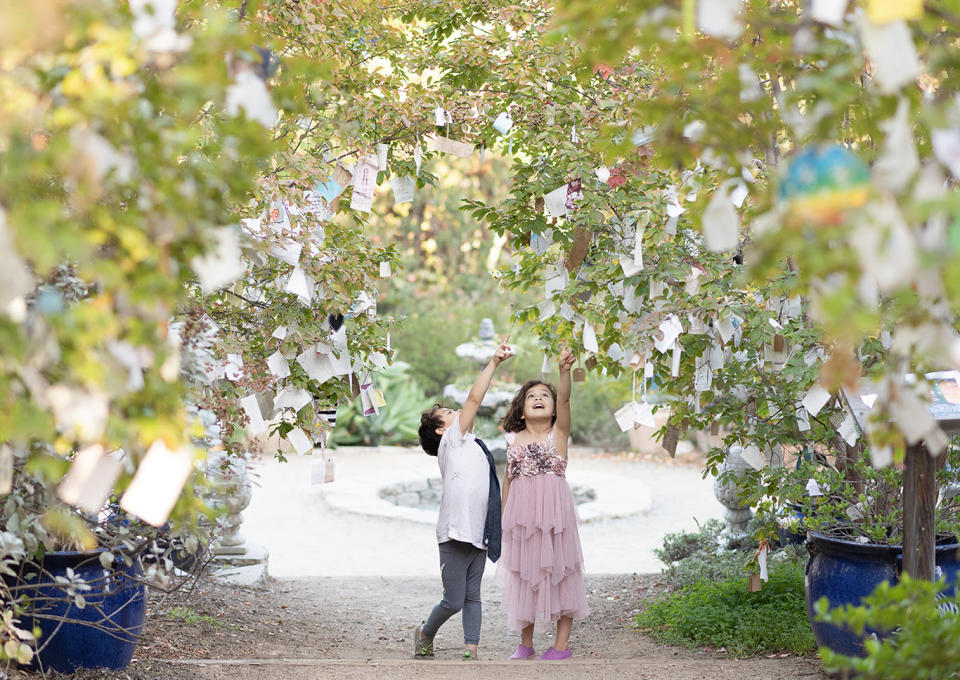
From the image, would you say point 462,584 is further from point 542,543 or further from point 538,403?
point 538,403

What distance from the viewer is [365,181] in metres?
3.87

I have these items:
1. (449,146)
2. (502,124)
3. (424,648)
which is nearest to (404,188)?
(449,146)

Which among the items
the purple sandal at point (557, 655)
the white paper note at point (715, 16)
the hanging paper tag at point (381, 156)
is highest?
the hanging paper tag at point (381, 156)

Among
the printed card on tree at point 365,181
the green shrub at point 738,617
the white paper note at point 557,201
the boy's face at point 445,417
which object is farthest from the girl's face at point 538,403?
the green shrub at point 738,617

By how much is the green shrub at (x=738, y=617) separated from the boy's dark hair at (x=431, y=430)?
1.34m

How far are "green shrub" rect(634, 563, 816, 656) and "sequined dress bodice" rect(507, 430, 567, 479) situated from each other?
94 centimetres

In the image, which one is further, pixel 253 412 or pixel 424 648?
pixel 424 648

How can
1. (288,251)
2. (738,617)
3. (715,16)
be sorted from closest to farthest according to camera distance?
(715,16), (288,251), (738,617)

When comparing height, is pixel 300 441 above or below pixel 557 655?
above

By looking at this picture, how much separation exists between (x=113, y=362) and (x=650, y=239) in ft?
9.10

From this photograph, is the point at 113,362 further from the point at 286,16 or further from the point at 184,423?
the point at 286,16

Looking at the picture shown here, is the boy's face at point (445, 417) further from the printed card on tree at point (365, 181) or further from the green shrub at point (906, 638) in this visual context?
the green shrub at point (906, 638)

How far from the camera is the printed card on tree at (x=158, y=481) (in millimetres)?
1356

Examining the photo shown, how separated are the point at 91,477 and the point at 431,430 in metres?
3.03
